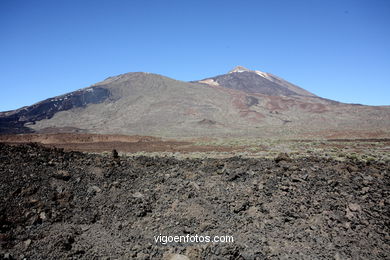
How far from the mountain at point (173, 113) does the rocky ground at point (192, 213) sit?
127 feet

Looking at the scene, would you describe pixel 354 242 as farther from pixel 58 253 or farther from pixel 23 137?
pixel 23 137

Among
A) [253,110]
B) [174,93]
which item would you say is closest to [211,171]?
[253,110]

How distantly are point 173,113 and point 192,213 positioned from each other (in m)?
55.9

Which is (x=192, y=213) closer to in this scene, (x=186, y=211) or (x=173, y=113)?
(x=186, y=211)

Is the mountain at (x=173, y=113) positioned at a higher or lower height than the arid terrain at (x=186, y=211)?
higher

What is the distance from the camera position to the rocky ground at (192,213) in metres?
4.88

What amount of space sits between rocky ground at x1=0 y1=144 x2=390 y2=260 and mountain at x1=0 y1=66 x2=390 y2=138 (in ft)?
127

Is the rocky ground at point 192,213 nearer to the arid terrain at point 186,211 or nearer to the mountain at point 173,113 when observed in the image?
the arid terrain at point 186,211

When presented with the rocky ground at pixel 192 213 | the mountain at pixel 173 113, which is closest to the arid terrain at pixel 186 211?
the rocky ground at pixel 192 213

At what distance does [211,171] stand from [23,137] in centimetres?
3286

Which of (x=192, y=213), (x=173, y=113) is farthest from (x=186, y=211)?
(x=173, y=113)

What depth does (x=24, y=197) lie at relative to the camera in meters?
6.42

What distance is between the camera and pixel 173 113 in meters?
61.5

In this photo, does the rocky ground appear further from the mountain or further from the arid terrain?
the mountain
